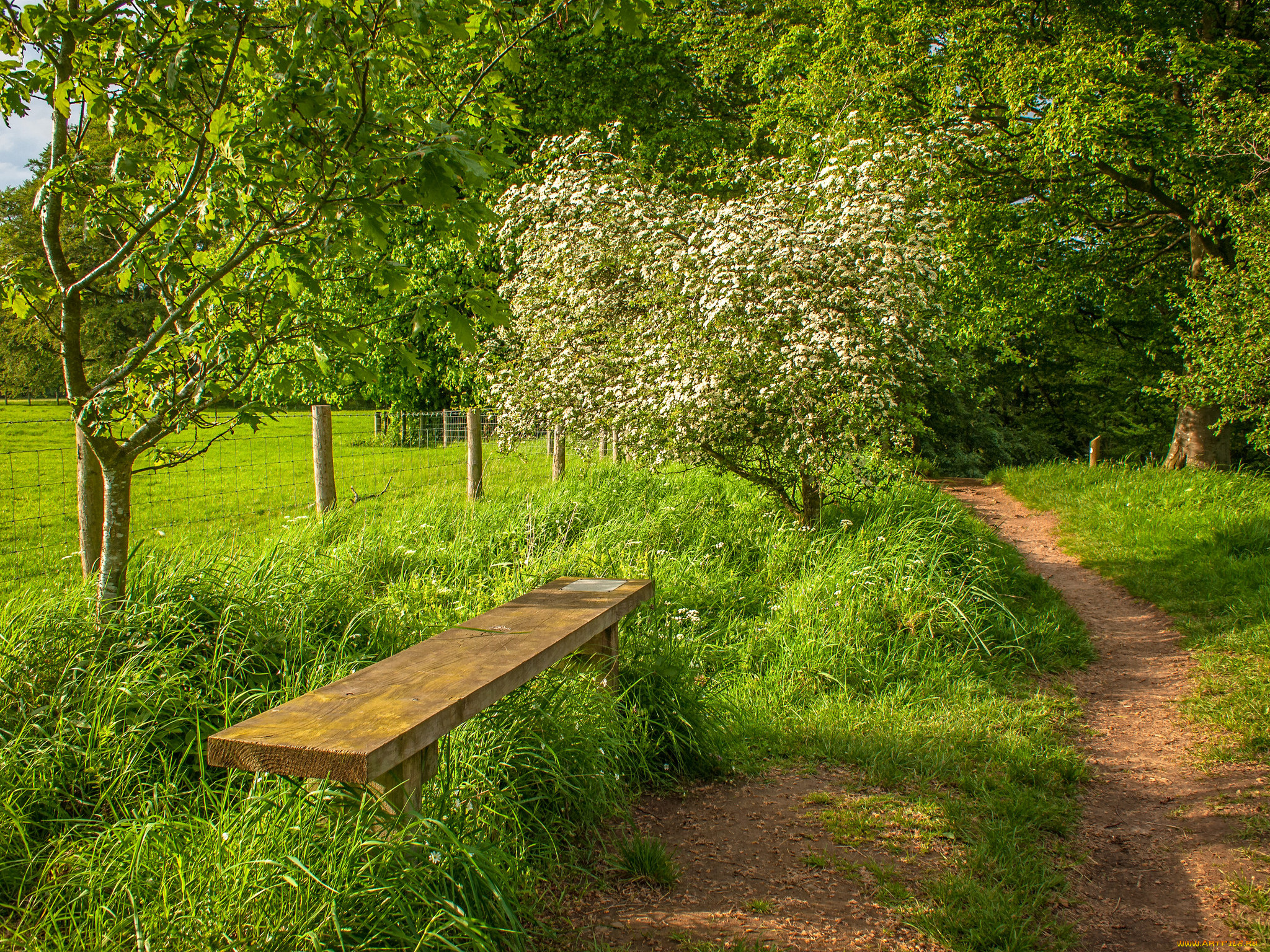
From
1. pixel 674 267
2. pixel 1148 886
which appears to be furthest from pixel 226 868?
pixel 674 267

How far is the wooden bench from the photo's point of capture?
2283mm

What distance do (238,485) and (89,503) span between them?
8.54 metres

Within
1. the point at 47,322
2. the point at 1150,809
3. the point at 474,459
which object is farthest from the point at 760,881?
the point at 474,459

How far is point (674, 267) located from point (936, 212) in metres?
2.44

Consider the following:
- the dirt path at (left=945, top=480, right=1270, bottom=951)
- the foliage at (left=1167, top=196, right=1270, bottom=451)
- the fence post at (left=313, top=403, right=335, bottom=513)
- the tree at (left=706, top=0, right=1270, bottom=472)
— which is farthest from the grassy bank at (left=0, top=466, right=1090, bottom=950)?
the tree at (left=706, top=0, right=1270, bottom=472)

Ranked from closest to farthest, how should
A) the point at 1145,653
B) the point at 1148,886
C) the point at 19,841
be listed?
the point at 19,841 < the point at 1148,886 < the point at 1145,653

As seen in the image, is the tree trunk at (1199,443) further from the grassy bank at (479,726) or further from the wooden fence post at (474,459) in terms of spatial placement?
the wooden fence post at (474,459)

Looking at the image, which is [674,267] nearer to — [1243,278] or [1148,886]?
[1148,886]

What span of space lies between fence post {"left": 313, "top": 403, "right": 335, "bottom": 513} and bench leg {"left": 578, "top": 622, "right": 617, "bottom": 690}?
4167mm

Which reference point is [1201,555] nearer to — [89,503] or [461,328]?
[461,328]

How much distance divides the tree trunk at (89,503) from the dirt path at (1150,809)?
4.17 meters

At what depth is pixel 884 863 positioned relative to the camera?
3.26 m

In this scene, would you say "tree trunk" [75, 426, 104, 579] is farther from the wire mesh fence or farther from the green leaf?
the green leaf

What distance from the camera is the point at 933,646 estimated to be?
5.50m
